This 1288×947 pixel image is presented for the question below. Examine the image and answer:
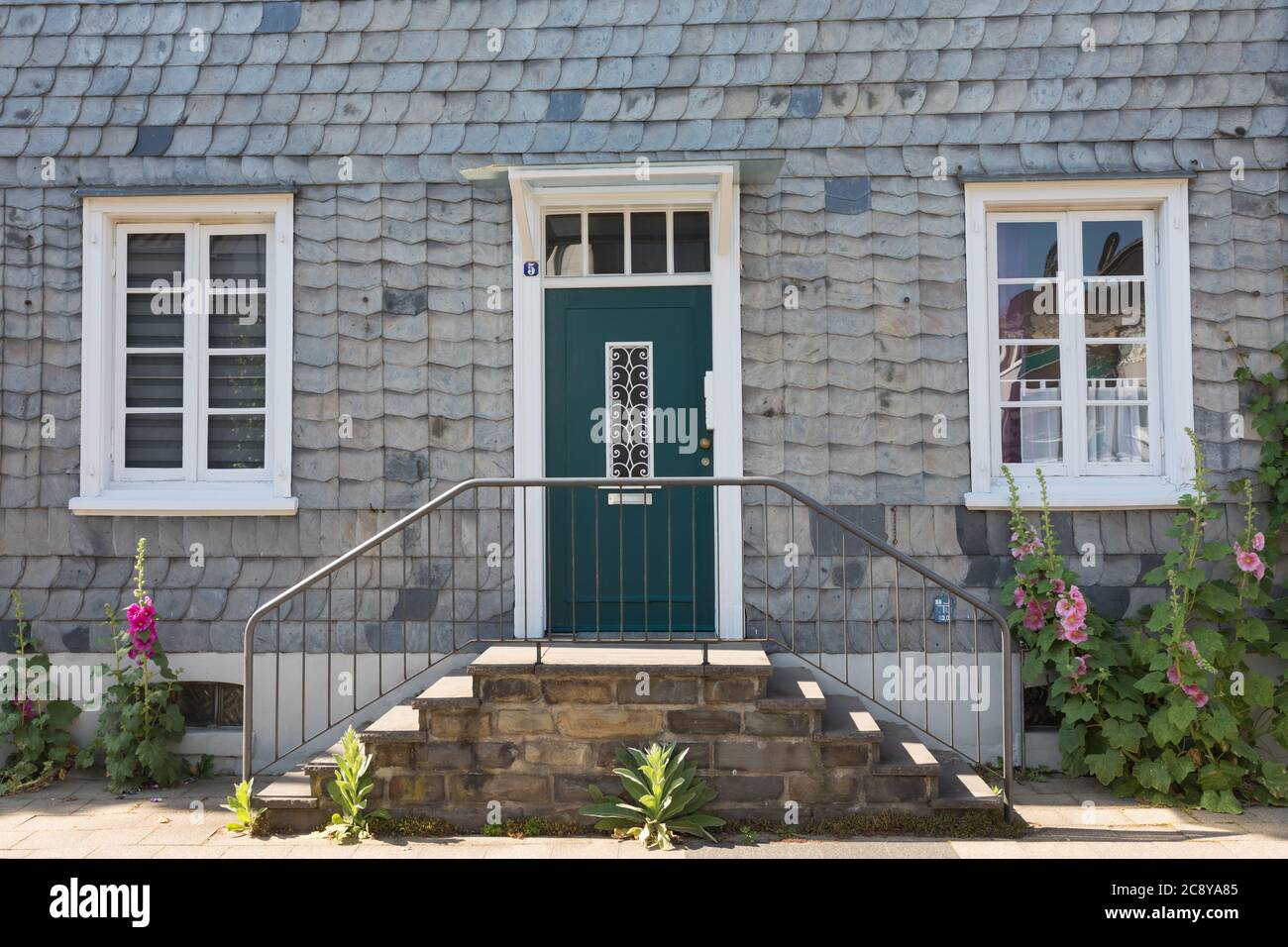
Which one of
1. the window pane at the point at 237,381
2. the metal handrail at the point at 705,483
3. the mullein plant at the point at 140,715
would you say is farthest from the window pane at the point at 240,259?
the metal handrail at the point at 705,483

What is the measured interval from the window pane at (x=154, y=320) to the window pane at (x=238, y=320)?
0.20m

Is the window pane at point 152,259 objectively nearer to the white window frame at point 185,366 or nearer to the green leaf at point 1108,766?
the white window frame at point 185,366

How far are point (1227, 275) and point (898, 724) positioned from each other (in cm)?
305

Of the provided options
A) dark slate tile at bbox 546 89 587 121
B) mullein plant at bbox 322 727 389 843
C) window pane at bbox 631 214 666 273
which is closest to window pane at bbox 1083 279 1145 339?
window pane at bbox 631 214 666 273

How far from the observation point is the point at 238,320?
5922mm

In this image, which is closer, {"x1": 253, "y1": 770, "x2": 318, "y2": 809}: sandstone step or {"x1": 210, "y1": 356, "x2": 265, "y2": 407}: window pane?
{"x1": 253, "y1": 770, "x2": 318, "y2": 809}: sandstone step

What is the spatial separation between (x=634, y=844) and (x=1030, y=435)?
10.4 ft

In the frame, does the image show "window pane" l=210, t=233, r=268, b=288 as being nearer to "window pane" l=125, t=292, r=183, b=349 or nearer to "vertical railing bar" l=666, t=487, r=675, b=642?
"window pane" l=125, t=292, r=183, b=349

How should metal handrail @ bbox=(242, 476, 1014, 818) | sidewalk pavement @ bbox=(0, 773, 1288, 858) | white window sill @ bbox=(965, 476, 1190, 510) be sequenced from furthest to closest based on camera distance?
white window sill @ bbox=(965, 476, 1190, 510), metal handrail @ bbox=(242, 476, 1014, 818), sidewalk pavement @ bbox=(0, 773, 1288, 858)

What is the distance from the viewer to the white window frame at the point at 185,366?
5.71 metres

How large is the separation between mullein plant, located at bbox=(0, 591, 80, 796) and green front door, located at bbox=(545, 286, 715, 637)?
2682 mm

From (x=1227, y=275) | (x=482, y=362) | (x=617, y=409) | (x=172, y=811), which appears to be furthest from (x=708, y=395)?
(x=172, y=811)

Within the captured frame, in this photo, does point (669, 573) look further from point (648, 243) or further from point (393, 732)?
point (648, 243)

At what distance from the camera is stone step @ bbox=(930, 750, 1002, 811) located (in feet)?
14.5
